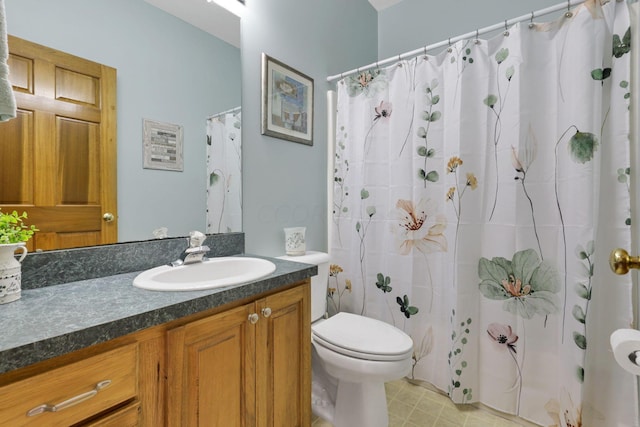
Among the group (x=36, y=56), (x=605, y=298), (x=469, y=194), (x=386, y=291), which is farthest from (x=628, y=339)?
(x=36, y=56)

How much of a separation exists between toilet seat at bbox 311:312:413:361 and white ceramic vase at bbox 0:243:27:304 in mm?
1060

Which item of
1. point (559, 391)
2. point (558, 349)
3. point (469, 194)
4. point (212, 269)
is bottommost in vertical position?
point (559, 391)

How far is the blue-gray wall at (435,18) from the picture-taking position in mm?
1883

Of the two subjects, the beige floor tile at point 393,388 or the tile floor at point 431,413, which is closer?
the tile floor at point 431,413

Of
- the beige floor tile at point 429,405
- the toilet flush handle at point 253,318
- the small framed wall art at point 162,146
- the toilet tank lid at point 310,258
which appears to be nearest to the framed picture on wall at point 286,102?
the small framed wall art at point 162,146

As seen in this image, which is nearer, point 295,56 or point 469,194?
point 469,194

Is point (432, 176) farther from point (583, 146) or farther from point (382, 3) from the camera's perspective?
point (382, 3)

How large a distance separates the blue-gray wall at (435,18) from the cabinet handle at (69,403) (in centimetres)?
251

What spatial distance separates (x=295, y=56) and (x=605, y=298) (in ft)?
6.33

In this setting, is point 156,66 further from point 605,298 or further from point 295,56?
point 605,298

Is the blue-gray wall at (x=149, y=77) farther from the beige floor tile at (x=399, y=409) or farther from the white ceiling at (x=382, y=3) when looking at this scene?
the white ceiling at (x=382, y=3)

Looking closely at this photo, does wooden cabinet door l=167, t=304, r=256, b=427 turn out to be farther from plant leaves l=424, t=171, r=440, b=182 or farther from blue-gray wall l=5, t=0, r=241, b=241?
plant leaves l=424, t=171, r=440, b=182

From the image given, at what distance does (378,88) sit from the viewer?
1.81 meters

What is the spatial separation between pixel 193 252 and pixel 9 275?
1.65 feet
